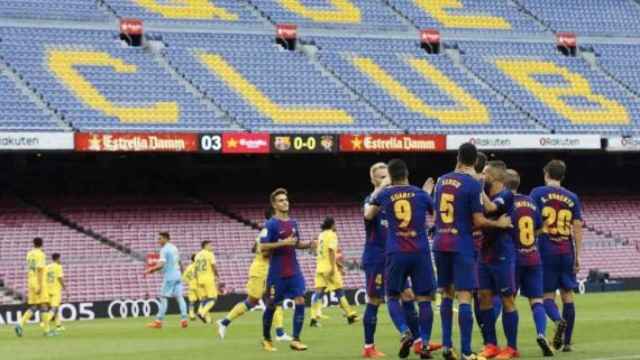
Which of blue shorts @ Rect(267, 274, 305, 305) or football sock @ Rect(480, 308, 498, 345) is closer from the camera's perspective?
football sock @ Rect(480, 308, 498, 345)

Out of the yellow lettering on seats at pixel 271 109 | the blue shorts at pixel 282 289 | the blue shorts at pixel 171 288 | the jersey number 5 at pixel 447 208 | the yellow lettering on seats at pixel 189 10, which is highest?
the yellow lettering on seats at pixel 189 10

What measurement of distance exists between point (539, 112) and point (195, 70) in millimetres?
13293

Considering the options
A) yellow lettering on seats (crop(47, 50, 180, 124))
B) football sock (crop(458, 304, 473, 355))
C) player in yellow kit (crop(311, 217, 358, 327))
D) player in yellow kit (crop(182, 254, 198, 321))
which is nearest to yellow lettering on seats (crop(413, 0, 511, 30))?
yellow lettering on seats (crop(47, 50, 180, 124))

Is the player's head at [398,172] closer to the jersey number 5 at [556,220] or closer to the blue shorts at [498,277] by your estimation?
the blue shorts at [498,277]

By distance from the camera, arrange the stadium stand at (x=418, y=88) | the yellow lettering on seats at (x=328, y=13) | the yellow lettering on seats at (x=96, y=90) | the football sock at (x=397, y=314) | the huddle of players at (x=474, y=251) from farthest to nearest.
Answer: the yellow lettering on seats at (x=328, y=13) → the stadium stand at (x=418, y=88) → the yellow lettering on seats at (x=96, y=90) → the football sock at (x=397, y=314) → the huddle of players at (x=474, y=251)

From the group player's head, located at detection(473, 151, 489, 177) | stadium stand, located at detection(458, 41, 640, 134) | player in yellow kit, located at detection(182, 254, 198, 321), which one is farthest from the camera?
stadium stand, located at detection(458, 41, 640, 134)

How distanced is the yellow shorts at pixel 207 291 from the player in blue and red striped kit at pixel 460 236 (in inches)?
746

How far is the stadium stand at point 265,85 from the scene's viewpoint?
164 ft

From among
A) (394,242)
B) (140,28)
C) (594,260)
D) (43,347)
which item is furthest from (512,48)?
(394,242)

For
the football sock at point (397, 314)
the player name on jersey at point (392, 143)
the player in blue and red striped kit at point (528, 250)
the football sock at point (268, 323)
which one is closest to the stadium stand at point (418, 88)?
the player name on jersey at point (392, 143)

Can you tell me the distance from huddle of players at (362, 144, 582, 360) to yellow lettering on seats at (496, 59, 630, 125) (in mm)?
35564

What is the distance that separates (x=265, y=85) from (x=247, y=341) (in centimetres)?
2778

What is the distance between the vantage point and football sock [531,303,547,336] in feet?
62.1

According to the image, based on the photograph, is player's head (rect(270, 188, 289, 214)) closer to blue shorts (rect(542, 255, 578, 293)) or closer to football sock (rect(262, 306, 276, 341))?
football sock (rect(262, 306, 276, 341))
